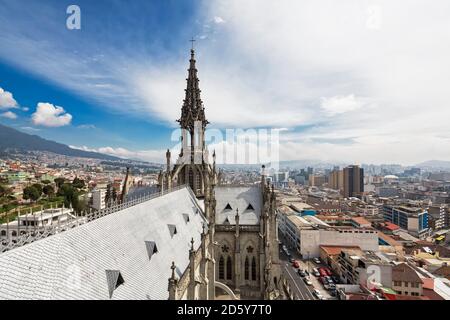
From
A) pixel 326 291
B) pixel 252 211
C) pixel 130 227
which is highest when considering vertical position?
pixel 130 227

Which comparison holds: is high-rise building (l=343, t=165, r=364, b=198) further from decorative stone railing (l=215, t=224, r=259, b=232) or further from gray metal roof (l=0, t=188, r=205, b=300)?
gray metal roof (l=0, t=188, r=205, b=300)

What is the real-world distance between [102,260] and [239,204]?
24.0 metres

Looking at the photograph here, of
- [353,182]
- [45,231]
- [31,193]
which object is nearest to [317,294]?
[45,231]

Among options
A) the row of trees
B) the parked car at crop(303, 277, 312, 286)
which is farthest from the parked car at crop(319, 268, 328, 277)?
the row of trees

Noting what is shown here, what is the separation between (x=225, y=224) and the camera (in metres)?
31.6

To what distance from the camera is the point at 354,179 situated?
175 metres

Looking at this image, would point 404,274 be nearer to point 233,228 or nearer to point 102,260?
point 233,228

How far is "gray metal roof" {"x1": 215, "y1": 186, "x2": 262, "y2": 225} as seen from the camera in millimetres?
32938

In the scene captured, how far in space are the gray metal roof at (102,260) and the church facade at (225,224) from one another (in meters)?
5.57

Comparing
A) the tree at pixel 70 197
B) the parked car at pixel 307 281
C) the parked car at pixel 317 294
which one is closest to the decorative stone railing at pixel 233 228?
the parked car at pixel 317 294

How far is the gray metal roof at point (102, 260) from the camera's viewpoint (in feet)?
27.6

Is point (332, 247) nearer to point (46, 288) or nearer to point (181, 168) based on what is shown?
point (181, 168)
